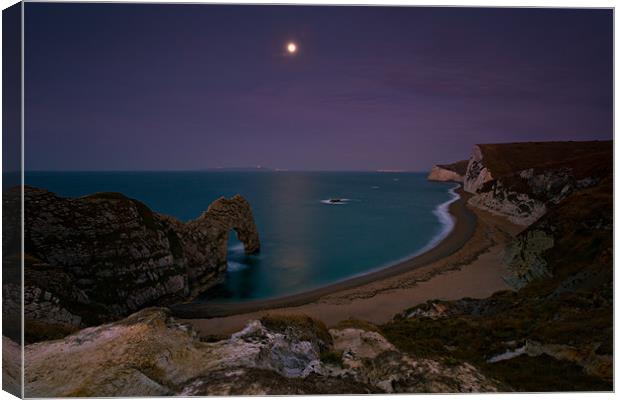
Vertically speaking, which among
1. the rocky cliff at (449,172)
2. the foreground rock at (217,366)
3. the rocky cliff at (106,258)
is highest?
the rocky cliff at (449,172)

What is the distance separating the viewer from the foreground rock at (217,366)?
6195 millimetres

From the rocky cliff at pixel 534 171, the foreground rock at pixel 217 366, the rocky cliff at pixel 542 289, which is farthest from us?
the rocky cliff at pixel 534 171

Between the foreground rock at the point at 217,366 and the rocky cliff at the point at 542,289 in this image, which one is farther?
the rocky cliff at the point at 542,289

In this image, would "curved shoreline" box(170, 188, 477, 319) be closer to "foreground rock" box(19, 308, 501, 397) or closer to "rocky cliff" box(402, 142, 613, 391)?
"rocky cliff" box(402, 142, 613, 391)

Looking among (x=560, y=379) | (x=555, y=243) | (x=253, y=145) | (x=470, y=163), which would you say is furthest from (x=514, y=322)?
(x=253, y=145)

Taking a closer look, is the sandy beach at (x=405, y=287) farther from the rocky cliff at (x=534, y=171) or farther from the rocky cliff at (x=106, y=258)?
the rocky cliff at (x=106, y=258)

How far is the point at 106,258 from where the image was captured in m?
10.1

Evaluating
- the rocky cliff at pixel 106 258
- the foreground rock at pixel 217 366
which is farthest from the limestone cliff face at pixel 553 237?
the rocky cliff at pixel 106 258

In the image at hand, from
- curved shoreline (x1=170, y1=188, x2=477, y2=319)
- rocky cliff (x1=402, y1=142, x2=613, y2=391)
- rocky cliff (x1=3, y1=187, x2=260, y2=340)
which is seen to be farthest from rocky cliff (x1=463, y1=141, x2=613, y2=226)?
rocky cliff (x1=3, y1=187, x2=260, y2=340)

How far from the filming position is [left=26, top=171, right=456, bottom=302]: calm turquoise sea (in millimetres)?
9789

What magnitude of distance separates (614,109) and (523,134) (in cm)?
163

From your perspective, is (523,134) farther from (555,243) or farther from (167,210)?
(167,210)

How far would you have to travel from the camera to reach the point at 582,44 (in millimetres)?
7961

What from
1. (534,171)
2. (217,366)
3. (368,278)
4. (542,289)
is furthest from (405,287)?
(217,366)
